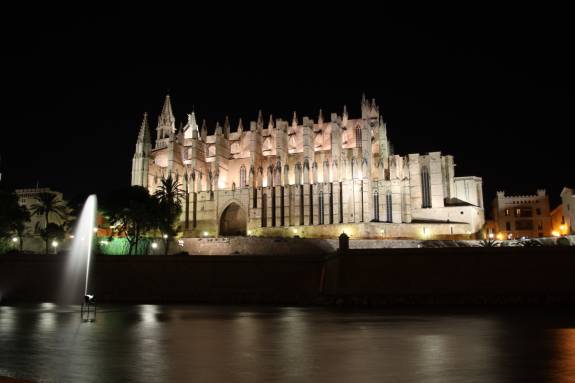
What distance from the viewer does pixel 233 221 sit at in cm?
5644

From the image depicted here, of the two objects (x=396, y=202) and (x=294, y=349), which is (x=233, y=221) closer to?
(x=396, y=202)

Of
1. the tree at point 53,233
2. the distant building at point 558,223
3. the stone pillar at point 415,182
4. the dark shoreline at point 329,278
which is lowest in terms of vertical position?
the dark shoreline at point 329,278

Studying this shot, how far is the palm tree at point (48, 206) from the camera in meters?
47.9

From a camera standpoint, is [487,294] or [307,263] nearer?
[487,294]

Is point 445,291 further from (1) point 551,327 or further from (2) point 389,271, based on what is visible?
(1) point 551,327

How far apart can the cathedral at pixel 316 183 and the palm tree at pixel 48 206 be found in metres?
8.83

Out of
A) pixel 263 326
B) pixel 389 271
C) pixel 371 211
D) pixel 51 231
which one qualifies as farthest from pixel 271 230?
pixel 263 326

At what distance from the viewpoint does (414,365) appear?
9.35 meters

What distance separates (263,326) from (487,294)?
12177 mm

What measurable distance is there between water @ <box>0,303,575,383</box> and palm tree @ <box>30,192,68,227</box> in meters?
31.9

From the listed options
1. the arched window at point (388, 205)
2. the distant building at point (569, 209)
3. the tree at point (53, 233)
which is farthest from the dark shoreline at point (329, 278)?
the distant building at point (569, 209)

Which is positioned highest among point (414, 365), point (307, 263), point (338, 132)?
point (338, 132)

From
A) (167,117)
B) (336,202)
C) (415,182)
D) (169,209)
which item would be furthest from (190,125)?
(415,182)

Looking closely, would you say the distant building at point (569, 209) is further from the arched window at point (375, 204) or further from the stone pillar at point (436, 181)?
the arched window at point (375, 204)
